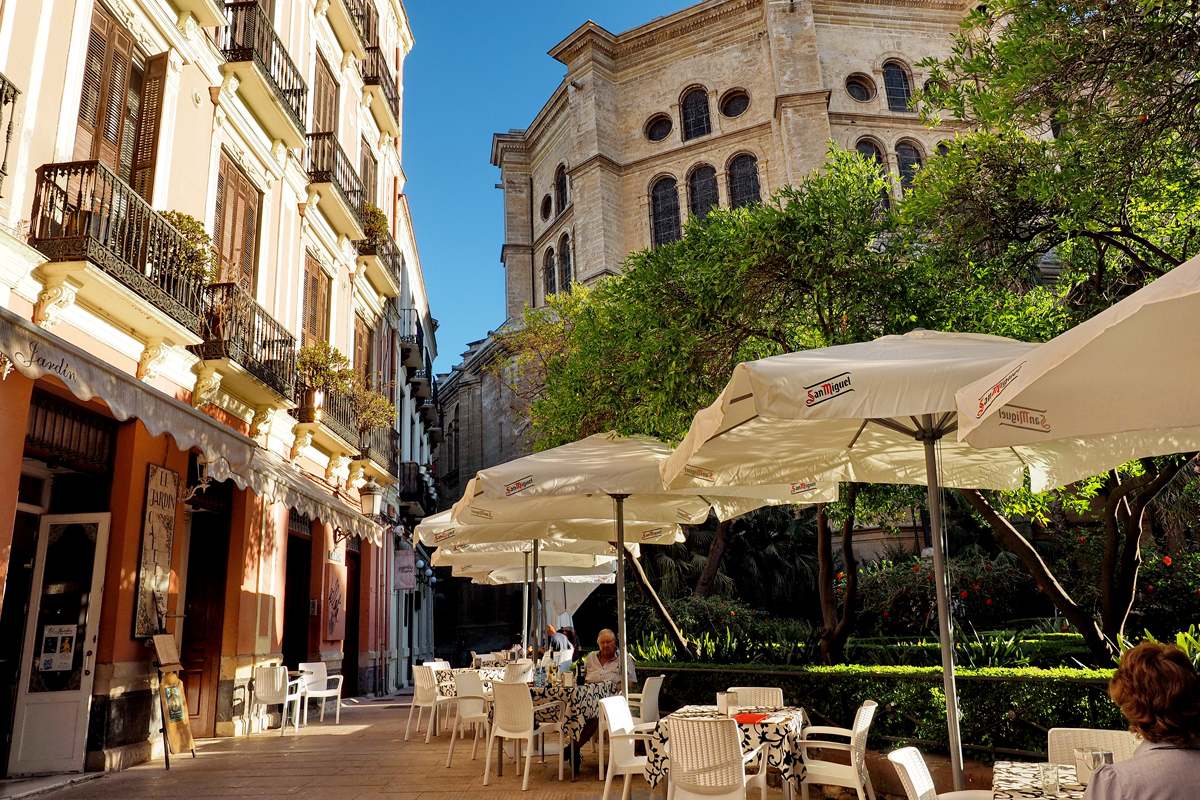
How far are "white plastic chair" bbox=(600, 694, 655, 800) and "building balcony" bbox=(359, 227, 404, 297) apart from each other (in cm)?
1354

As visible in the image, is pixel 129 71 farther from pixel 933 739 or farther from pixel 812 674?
pixel 933 739

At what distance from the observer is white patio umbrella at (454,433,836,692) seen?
6840 mm

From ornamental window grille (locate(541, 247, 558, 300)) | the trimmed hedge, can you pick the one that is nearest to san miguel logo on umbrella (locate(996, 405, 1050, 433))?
the trimmed hedge

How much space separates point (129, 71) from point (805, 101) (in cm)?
2757

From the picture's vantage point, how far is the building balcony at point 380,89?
19.3 metres

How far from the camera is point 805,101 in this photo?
3241 centimetres

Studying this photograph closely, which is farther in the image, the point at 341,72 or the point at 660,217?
the point at 660,217

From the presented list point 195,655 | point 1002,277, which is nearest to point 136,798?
point 195,655

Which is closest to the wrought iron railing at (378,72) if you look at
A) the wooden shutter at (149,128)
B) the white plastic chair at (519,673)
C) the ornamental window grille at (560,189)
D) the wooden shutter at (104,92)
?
the wooden shutter at (149,128)

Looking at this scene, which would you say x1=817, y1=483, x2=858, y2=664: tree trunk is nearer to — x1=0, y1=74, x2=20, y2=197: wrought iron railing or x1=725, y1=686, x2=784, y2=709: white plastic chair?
x1=725, y1=686, x2=784, y2=709: white plastic chair

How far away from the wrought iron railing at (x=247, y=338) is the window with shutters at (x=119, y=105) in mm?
1491

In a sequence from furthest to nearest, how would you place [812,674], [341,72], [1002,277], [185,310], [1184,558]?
[341,72]
[1184,558]
[1002,277]
[185,310]
[812,674]

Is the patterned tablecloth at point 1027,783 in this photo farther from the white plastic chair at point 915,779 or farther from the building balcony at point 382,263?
the building balcony at point 382,263

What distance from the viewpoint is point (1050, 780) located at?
384cm
